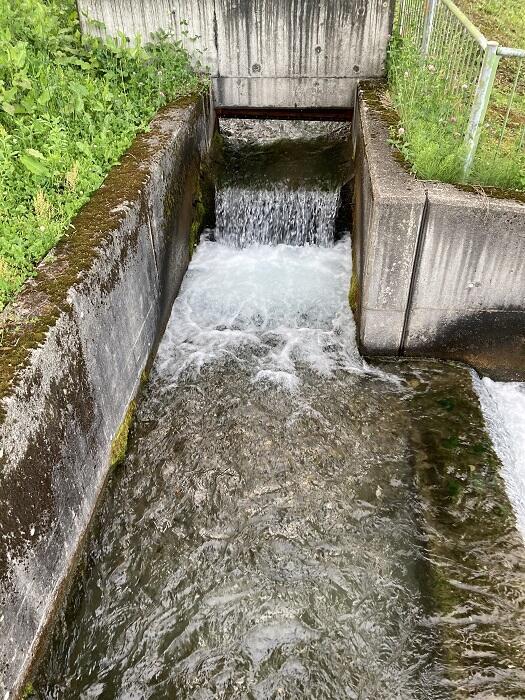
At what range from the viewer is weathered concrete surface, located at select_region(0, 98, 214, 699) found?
3146 mm

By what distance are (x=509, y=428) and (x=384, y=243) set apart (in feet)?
6.52

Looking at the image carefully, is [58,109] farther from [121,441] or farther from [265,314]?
[121,441]

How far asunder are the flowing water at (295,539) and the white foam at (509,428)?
0.13m

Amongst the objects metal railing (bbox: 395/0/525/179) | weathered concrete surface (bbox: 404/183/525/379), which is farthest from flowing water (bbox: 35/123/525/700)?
metal railing (bbox: 395/0/525/179)

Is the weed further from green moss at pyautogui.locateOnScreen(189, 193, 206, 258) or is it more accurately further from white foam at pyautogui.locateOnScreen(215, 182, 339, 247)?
green moss at pyautogui.locateOnScreen(189, 193, 206, 258)

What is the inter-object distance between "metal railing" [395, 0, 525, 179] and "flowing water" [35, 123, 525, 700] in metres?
2.24

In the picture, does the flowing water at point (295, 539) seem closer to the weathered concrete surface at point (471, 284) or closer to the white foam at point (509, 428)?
the white foam at point (509, 428)

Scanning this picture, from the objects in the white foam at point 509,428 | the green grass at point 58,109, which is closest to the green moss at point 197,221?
the green grass at point 58,109

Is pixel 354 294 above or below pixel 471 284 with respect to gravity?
below

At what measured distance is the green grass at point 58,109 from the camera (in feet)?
14.9

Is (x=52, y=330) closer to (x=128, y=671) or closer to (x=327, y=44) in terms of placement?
(x=128, y=671)

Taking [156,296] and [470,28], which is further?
[156,296]

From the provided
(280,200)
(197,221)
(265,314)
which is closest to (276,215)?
(280,200)

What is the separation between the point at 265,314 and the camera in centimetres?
656
